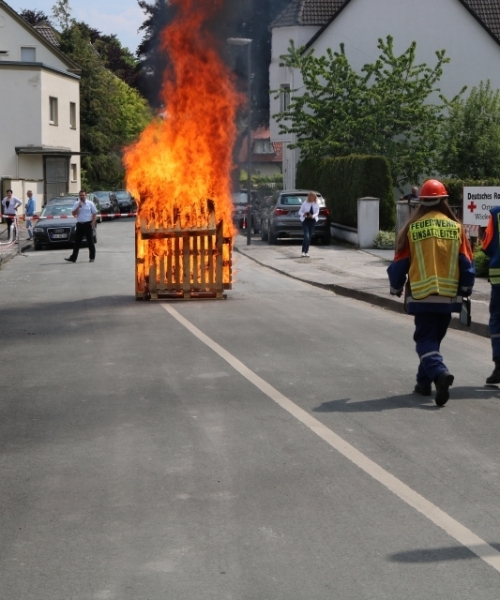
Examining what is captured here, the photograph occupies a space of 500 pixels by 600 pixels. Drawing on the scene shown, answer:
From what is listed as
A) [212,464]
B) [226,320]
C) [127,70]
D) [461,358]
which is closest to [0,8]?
[127,70]

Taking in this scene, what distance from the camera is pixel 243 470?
6.54 m

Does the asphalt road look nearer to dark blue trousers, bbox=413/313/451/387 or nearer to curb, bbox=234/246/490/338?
dark blue trousers, bbox=413/313/451/387

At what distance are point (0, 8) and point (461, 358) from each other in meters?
54.2

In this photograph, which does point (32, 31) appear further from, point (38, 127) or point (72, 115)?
point (38, 127)

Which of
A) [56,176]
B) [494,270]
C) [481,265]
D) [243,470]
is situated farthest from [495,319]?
[56,176]

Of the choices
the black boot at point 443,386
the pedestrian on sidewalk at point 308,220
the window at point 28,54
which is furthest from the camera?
the window at point 28,54

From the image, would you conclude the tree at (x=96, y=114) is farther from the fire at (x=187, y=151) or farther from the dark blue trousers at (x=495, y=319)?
the dark blue trousers at (x=495, y=319)

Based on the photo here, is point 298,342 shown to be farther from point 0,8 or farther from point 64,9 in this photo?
point 64,9

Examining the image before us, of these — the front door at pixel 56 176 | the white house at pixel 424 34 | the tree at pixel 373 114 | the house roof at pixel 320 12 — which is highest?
the house roof at pixel 320 12

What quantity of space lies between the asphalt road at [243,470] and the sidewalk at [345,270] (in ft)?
13.0

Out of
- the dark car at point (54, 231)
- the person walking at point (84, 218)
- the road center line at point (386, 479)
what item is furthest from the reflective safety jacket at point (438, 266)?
the dark car at point (54, 231)

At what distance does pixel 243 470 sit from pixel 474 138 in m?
32.2

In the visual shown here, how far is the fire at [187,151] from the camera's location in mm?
17641

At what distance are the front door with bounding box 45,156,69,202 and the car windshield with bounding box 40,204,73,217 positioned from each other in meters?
21.1
